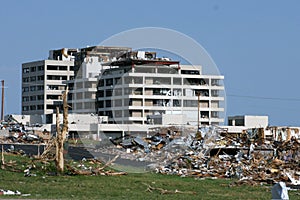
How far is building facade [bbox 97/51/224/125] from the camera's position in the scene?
151 ft

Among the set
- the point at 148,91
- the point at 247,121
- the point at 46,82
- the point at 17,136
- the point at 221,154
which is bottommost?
the point at 221,154

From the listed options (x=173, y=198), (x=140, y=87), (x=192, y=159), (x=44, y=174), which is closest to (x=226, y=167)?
(x=192, y=159)

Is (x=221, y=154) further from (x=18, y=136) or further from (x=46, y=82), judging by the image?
(x=46, y=82)

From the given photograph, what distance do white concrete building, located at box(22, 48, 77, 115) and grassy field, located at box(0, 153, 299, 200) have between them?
97.0 metres

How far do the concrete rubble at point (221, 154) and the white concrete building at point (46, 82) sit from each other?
81819 millimetres

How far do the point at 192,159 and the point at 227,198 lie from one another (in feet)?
39.7

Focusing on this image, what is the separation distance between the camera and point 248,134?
44531 mm

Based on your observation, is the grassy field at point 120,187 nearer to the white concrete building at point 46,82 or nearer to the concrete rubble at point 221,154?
the concrete rubble at point 221,154

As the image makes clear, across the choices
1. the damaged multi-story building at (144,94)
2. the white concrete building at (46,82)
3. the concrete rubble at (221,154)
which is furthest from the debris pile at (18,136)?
the white concrete building at (46,82)

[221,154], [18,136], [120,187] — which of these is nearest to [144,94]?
[18,136]

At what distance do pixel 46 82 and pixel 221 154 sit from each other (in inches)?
3699

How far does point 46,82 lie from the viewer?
127m

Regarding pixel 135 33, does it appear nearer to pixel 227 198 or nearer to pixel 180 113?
pixel 227 198

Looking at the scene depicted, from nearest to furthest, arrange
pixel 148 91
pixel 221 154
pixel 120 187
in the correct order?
pixel 120 187, pixel 221 154, pixel 148 91
